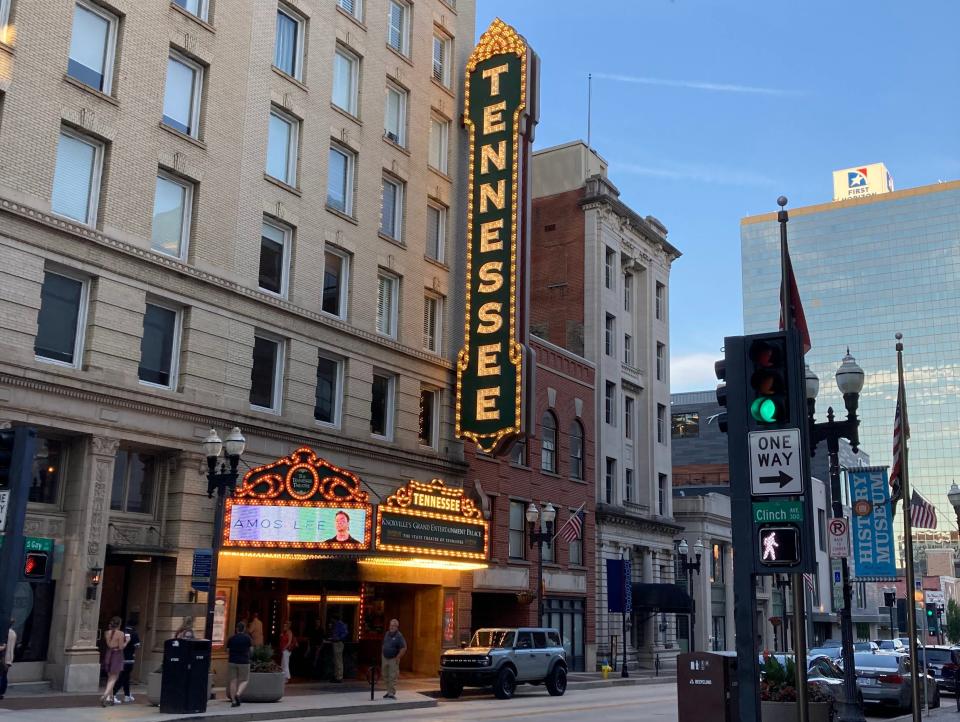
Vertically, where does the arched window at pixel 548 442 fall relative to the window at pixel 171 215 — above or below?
below

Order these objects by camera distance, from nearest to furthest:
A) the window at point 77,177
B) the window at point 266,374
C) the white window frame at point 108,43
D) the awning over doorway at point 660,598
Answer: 1. the window at point 77,177
2. the white window frame at point 108,43
3. the window at point 266,374
4. the awning over doorway at point 660,598

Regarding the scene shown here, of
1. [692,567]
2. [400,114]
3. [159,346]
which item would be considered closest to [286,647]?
[159,346]

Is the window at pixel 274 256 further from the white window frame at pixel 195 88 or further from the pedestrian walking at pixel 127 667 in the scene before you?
the pedestrian walking at pixel 127 667

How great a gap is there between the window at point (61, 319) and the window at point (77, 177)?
5.74ft

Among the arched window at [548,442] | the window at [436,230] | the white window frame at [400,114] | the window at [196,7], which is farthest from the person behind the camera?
the arched window at [548,442]

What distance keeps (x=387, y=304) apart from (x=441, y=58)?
11636 millimetres

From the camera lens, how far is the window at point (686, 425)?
95.8 meters

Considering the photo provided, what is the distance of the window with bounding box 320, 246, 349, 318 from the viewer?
35.2 m

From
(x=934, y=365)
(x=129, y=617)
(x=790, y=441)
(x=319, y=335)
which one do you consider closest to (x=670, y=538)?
(x=319, y=335)

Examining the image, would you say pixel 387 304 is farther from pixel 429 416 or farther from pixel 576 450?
pixel 576 450

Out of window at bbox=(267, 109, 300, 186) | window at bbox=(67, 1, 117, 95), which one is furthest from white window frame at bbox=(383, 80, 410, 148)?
window at bbox=(67, 1, 117, 95)

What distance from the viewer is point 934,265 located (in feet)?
591

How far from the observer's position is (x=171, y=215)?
96.9 ft

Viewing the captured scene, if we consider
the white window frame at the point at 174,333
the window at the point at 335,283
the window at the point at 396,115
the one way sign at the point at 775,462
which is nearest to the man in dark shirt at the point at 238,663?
the white window frame at the point at 174,333
